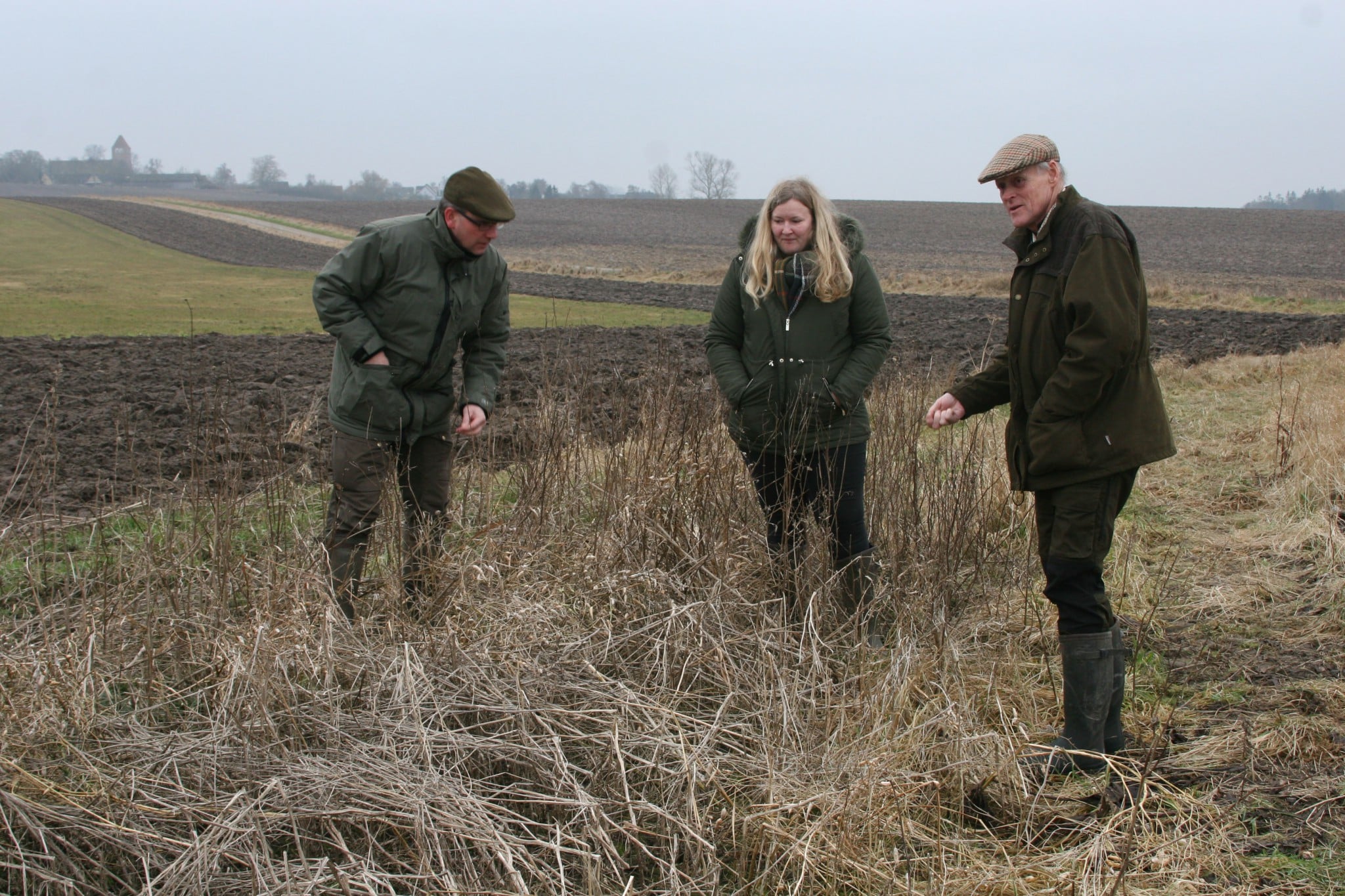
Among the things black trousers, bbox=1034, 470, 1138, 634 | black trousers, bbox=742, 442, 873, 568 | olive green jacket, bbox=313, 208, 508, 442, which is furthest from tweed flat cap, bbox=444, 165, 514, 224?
black trousers, bbox=1034, 470, 1138, 634

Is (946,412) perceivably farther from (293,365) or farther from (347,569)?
(293,365)

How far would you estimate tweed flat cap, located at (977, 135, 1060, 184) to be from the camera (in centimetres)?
292

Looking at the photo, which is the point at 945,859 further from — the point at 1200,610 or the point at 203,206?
the point at 203,206

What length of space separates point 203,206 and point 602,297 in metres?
51.0

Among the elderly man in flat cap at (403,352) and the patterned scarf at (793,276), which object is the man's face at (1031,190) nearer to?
the patterned scarf at (793,276)

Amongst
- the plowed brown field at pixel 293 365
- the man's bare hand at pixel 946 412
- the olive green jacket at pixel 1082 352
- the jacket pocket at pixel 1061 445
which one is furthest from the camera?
the plowed brown field at pixel 293 365

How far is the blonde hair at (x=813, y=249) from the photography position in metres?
3.76

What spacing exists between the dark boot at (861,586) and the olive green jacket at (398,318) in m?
1.74

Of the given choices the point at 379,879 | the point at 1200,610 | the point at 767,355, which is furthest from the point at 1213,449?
the point at 379,879

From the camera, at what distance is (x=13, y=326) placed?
1488cm

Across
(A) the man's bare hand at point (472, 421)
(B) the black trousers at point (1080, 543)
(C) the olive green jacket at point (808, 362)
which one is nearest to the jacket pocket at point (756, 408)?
(C) the olive green jacket at point (808, 362)

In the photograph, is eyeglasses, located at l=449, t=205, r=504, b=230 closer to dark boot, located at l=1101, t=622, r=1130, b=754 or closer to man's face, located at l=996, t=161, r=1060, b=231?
man's face, located at l=996, t=161, r=1060, b=231

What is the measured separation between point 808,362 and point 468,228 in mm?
1377

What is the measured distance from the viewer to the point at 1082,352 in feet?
9.23
